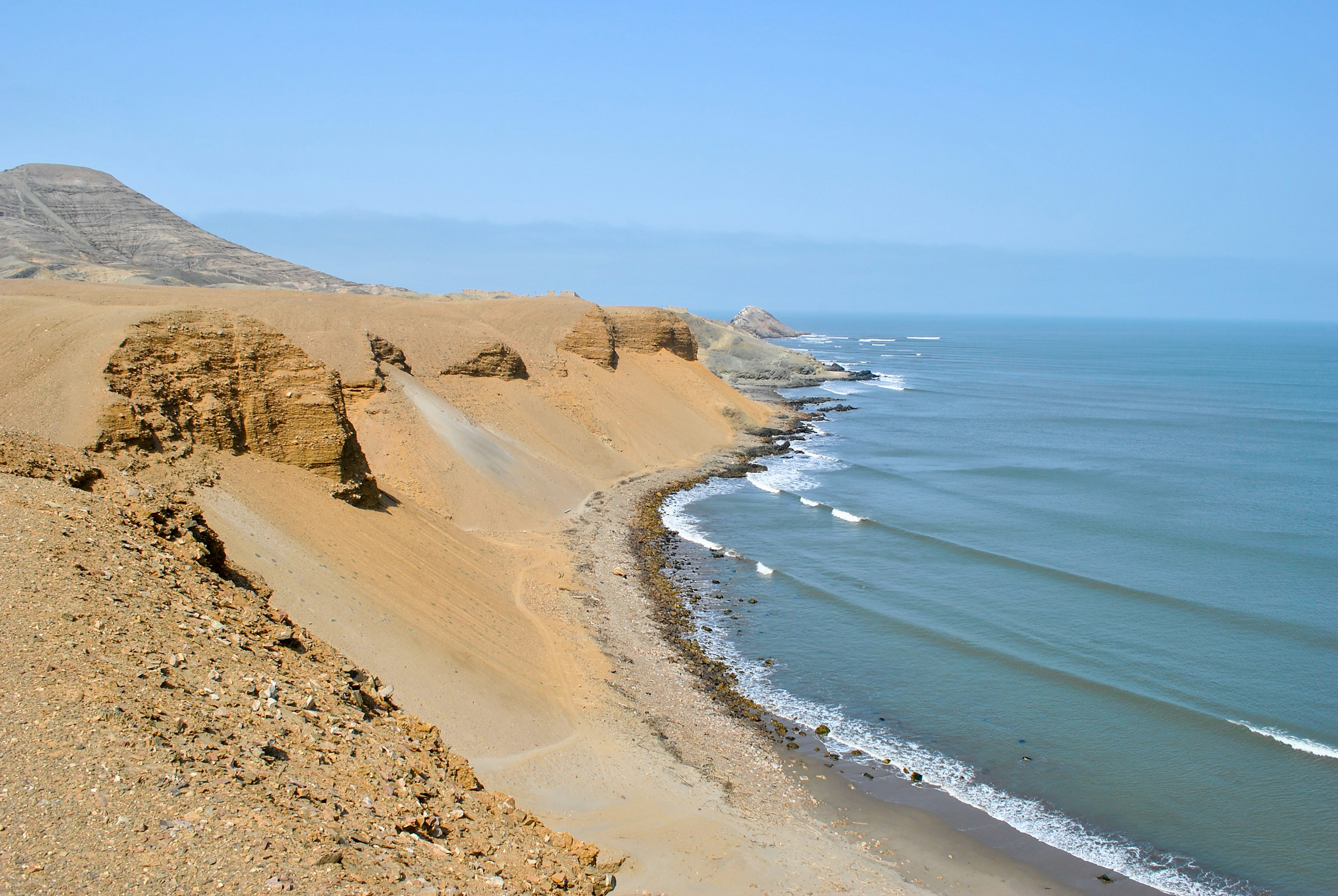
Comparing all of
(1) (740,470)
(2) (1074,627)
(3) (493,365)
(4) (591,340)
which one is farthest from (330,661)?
(4) (591,340)

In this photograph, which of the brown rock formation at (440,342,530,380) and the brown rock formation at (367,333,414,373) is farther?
the brown rock formation at (440,342,530,380)

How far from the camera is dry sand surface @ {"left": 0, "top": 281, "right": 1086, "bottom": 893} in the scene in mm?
12250

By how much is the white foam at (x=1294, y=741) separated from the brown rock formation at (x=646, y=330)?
3568 cm

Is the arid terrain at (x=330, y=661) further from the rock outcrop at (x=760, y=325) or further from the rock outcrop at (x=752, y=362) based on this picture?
the rock outcrop at (x=760, y=325)

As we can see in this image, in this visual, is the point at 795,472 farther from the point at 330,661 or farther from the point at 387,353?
the point at 330,661

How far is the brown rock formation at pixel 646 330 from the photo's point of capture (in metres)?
49.8

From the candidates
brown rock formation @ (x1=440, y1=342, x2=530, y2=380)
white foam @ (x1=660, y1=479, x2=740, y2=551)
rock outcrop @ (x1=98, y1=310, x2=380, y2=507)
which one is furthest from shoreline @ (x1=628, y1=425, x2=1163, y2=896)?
brown rock formation @ (x1=440, y1=342, x2=530, y2=380)

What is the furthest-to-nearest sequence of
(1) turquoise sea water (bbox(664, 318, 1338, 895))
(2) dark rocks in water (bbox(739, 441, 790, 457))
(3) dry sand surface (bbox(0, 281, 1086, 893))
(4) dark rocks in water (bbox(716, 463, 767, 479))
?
1. (2) dark rocks in water (bbox(739, 441, 790, 457))
2. (4) dark rocks in water (bbox(716, 463, 767, 479))
3. (1) turquoise sea water (bbox(664, 318, 1338, 895))
4. (3) dry sand surface (bbox(0, 281, 1086, 893))

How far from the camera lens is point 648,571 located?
82.0 ft

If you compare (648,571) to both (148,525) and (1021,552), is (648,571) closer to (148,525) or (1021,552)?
(1021,552)

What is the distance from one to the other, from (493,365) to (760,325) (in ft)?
382

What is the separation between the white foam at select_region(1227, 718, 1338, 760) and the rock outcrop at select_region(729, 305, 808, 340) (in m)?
129

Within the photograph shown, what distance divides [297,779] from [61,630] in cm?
249

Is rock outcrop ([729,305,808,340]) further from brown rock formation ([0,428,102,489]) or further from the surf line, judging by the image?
brown rock formation ([0,428,102,489])
